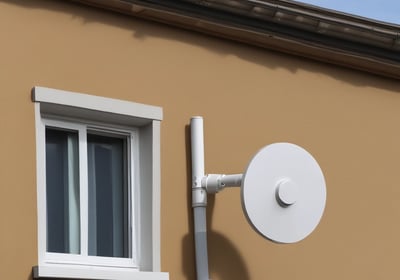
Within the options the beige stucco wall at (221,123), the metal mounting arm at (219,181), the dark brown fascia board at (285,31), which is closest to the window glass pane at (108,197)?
the beige stucco wall at (221,123)

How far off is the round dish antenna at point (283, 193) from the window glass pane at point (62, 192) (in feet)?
3.57

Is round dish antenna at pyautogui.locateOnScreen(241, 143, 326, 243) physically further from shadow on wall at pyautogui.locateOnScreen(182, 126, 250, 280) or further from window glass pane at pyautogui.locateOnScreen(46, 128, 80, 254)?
window glass pane at pyautogui.locateOnScreen(46, 128, 80, 254)

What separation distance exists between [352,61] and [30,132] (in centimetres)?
288

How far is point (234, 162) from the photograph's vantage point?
8836 millimetres

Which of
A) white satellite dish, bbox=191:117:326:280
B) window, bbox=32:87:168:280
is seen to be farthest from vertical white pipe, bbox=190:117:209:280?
window, bbox=32:87:168:280

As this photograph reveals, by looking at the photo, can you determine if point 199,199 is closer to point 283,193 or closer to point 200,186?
point 200,186

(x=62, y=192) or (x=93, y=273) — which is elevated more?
(x=62, y=192)

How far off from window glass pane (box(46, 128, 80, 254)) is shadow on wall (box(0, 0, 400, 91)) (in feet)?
Answer: 2.60

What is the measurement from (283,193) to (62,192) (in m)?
1.44

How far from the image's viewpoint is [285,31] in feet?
30.1

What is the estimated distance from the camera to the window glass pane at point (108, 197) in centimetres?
823

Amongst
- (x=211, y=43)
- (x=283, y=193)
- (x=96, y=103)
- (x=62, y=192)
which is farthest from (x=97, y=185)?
(x=211, y=43)

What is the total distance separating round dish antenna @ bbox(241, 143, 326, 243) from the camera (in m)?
8.23

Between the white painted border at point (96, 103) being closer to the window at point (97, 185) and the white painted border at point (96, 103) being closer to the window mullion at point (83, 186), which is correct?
the window at point (97, 185)
